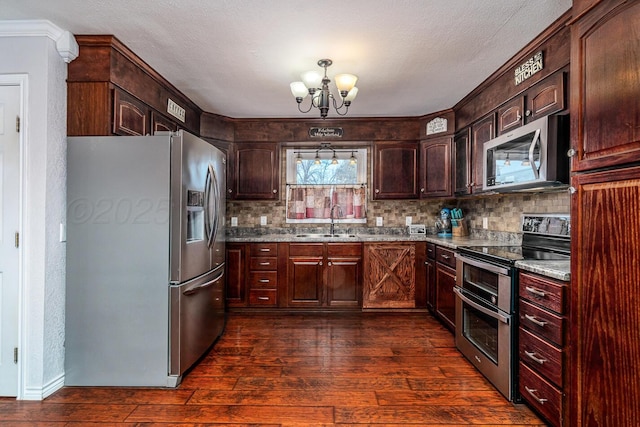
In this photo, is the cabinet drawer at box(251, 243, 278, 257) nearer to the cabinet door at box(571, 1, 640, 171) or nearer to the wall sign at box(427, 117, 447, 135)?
the wall sign at box(427, 117, 447, 135)

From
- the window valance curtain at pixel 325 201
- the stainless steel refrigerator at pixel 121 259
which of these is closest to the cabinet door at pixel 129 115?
the stainless steel refrigerator at pixel 121 259

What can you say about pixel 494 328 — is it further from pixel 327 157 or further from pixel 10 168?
pixel 10 168

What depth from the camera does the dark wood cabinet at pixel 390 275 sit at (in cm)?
Result: 400

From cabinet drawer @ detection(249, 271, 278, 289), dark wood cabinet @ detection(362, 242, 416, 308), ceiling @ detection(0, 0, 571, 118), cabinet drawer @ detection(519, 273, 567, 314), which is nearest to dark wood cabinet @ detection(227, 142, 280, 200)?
cabinet drawer @ detection(249, 271, 278, 289)

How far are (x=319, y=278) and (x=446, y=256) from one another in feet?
4.72

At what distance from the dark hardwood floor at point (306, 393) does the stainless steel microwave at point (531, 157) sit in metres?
1.42

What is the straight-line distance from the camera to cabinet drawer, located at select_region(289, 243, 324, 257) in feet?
13.1

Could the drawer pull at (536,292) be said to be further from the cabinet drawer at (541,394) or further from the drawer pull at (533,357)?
the cabinet drawer at (541,394)

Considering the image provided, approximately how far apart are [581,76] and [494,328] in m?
1.59

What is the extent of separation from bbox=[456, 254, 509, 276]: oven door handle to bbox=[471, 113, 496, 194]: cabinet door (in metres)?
0.88

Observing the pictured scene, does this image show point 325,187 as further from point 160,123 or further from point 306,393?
point 306,393

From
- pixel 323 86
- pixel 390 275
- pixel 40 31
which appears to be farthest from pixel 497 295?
pixel 40 31

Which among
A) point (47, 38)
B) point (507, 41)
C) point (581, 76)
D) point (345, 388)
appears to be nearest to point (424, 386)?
point (345, 388)

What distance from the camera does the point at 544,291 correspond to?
1.84 meters
